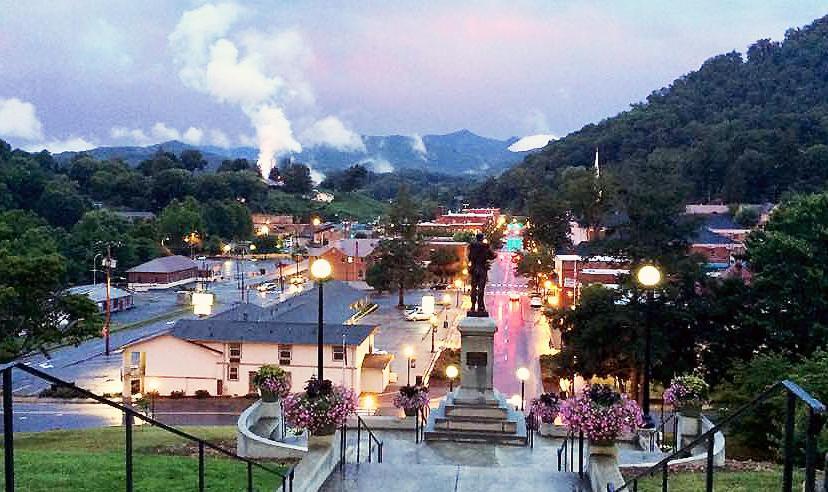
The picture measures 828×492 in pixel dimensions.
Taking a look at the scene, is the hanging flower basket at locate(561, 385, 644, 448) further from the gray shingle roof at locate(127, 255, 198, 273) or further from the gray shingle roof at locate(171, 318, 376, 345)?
the gray shingle roof at locate(127, 255, 198, 273)

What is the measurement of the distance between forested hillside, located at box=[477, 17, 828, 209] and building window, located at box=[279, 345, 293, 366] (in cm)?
7399

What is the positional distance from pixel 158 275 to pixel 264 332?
50508 millimetres

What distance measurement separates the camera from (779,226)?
29.1 meters

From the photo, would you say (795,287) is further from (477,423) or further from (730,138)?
(730,138)

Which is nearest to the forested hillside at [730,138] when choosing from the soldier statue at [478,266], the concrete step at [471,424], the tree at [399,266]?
the tree at [399,266]

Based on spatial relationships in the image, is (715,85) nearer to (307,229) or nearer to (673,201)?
(307,229)

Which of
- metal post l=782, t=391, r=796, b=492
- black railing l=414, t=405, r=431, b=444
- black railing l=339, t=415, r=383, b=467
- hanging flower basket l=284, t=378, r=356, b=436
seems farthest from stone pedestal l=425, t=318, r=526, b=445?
metal post l=782, t=391, r=796, b=492

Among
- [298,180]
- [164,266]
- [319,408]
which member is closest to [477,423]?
[319,408]

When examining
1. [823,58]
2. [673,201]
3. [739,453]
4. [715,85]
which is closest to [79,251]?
[673,201]

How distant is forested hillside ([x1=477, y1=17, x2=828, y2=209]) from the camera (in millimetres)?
100438

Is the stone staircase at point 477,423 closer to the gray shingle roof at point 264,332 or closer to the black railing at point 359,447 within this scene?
the black railing at point 359,447

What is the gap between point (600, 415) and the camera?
10.4 metres

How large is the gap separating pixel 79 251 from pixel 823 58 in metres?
180

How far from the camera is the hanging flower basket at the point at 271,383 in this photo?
15.6 metres
